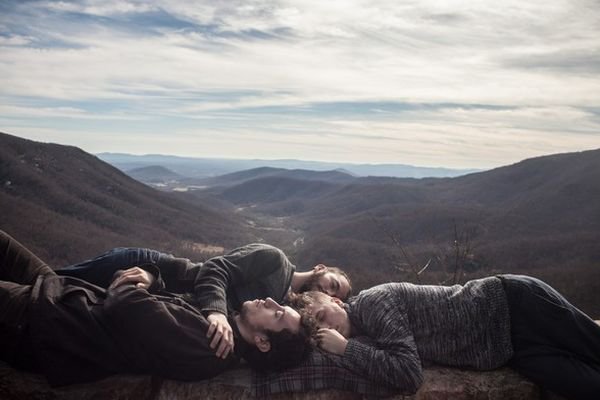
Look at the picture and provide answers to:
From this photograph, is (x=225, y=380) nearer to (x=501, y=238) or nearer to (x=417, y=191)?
(x=501, y=238)

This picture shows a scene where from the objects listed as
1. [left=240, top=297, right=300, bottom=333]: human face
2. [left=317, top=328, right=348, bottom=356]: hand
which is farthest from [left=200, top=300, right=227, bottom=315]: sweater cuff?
[left=317, top=328, right=348, bottom=356]: hand

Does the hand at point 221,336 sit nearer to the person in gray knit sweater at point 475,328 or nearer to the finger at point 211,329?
the finger at point 211,329

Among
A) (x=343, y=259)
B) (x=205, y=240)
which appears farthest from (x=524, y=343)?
(x=205, y=240)

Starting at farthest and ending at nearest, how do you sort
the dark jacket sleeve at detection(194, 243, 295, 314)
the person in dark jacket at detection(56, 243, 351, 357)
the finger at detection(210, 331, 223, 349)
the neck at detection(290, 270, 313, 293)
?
the neck at detection(290, 270, 313, 293) < the dark jacket sleeve at detection(194, 243, 295, 314) < the person in dark jacket at detection(56, 243, 351, 357) < the finger at detection(210, 331, 223, 349)

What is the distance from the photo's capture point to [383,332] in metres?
3.32

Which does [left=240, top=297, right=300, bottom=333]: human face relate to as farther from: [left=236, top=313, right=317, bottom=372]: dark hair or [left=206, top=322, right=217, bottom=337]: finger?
[left=206, top=322, right=217, bottom=337]: finger

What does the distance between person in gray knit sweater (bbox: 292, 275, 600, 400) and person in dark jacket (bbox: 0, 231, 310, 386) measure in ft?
1.53

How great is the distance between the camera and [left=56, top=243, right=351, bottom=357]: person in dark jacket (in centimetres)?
368

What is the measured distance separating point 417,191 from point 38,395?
400 feet

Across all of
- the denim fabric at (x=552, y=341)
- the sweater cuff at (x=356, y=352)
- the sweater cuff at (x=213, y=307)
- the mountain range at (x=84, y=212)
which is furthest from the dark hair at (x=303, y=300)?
the mountain range at (x=84, y=212)

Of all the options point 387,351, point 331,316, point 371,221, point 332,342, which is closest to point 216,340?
point 332,342

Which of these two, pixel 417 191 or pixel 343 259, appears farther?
pixel 417 191

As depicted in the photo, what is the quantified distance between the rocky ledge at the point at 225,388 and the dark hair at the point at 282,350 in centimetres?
19

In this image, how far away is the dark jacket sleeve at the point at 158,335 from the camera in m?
3.02
